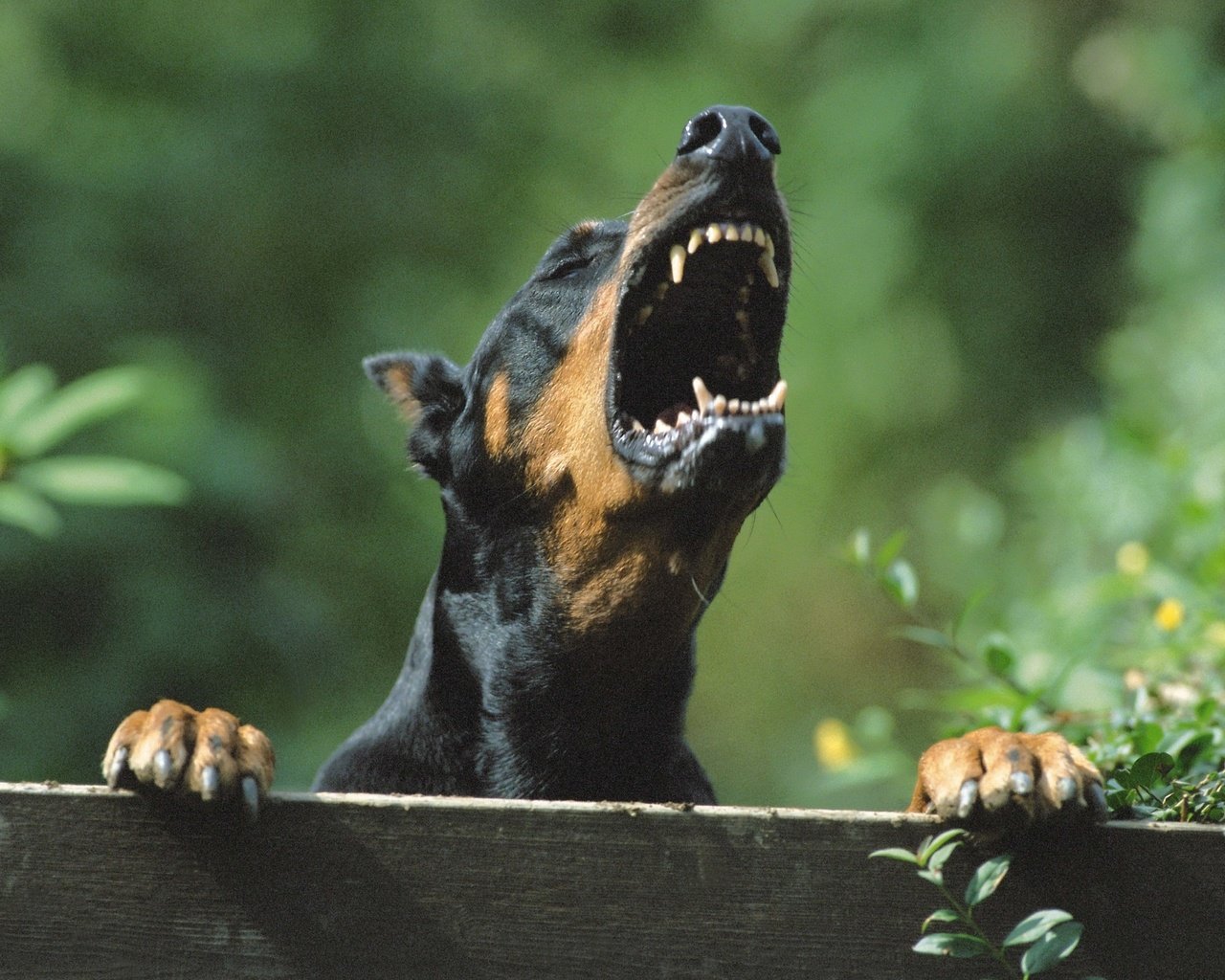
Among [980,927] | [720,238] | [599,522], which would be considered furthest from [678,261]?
[980,927]

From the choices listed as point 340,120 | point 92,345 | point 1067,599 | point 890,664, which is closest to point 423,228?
point 340,120

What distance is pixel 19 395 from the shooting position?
9.46 feet

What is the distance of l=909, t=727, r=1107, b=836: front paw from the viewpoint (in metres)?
2.02

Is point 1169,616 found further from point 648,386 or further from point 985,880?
point 985,880

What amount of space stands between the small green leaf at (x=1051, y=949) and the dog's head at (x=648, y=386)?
107 cm

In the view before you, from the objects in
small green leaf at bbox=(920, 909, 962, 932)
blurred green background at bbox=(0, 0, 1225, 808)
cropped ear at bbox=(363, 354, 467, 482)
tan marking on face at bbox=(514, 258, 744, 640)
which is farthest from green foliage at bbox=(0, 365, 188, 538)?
blurred green background at bbox=(0, 0, 1225, 808)

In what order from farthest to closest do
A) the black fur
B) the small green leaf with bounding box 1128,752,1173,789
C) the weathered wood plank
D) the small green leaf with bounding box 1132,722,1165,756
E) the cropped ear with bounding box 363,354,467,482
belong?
the cropped ear with bounding box 363,354,467,482 → the black fur → the small green leaf with bounding box 1132,722,1165,756 → the small green leaf with bounding box 1128,752,1173,789 → the weathered wood plank

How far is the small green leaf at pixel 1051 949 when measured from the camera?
186cm

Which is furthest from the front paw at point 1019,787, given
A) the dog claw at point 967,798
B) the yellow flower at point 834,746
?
the yellow flower at point 834,746

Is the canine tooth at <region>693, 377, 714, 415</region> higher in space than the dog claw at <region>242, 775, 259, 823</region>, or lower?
higher

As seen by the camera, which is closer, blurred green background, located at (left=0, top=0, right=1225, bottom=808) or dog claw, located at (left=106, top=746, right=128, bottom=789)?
dog claw, located at (left=106, top=746, right=128, bottom=789)

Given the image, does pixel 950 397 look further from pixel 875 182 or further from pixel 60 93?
pixel 60 93

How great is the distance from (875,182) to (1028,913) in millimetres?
10458

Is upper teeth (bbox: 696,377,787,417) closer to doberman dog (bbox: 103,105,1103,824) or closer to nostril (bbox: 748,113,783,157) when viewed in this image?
doberman dog (bbox: 103,105,1103,824)
